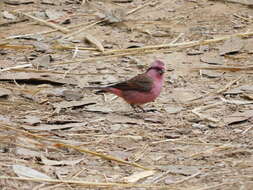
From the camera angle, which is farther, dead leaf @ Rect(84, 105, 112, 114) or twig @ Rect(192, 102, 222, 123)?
dead leaf @ Rect(84, 105, 112, 114)

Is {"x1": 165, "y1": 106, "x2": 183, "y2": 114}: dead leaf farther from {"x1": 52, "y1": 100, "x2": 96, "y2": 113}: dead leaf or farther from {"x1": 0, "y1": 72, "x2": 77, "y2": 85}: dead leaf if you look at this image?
{"x1": 0, "y1": 72, "x2": 77, "y2": 85}: dead leaf

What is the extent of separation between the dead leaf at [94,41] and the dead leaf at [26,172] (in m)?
3.69

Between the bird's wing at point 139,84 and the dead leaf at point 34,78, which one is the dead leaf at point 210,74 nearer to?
the bird's wing at point 139,84

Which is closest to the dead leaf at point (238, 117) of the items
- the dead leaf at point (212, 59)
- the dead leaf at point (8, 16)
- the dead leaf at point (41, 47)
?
the dead leaf at point (212, 59)

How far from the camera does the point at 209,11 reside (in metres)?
10.8

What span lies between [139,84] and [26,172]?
2.28 meters

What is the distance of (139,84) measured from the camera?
7926 mm

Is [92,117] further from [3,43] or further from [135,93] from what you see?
[3,43]

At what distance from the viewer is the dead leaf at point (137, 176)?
234 inches

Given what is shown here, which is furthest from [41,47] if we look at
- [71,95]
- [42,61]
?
[71,95]

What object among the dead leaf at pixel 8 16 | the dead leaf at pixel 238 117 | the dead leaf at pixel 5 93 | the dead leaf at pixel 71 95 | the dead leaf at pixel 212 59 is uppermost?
the dead leaf at pixel 238 117

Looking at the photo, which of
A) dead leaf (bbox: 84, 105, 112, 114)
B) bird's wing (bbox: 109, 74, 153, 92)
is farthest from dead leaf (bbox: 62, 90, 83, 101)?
bird's wing (bbox: 109, 74, 153, 92)

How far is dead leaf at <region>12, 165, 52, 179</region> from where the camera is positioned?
19.3 ft

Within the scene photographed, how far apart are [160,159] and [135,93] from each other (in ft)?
4.89
